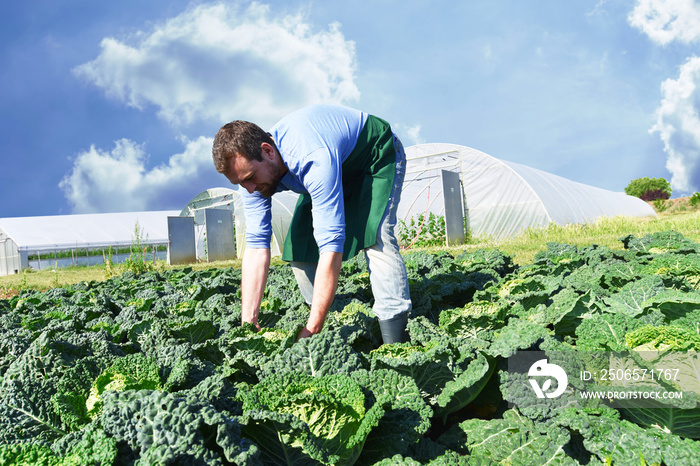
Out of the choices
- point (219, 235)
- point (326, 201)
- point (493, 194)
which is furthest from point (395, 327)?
point (219, 235)

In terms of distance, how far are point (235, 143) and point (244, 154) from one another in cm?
6

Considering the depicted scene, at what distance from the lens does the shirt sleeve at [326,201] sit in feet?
7.18

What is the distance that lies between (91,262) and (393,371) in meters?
25.6

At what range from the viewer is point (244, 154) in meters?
2.22

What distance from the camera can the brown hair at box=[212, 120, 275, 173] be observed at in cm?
221

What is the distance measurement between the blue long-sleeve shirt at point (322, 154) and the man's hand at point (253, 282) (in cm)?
44

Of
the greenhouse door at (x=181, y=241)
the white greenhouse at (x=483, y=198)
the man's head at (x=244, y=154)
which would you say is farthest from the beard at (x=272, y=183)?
the greenhouse door at (x=181, y=241)

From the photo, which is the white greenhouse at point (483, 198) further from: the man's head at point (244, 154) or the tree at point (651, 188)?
the tree at point (651, 188)

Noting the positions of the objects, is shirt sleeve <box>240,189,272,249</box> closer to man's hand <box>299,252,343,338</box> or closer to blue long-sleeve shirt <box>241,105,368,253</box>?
blue long-sleeve shirt <box>241,105,368,253</box>

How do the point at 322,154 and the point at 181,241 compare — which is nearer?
the point at 322,154

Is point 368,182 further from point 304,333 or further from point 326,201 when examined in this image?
point 304,333

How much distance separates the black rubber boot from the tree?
5762 centimetres

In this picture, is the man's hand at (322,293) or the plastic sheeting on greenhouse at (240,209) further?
the plastic sheeting on greenhouse at (240,209)

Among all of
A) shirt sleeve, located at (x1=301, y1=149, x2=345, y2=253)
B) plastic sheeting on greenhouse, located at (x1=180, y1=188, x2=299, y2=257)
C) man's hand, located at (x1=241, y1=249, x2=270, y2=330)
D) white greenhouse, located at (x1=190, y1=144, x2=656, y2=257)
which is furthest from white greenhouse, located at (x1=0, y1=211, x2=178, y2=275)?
shirt sleeve, located at (x1=301, y1=149, x2=345, y2=253)
